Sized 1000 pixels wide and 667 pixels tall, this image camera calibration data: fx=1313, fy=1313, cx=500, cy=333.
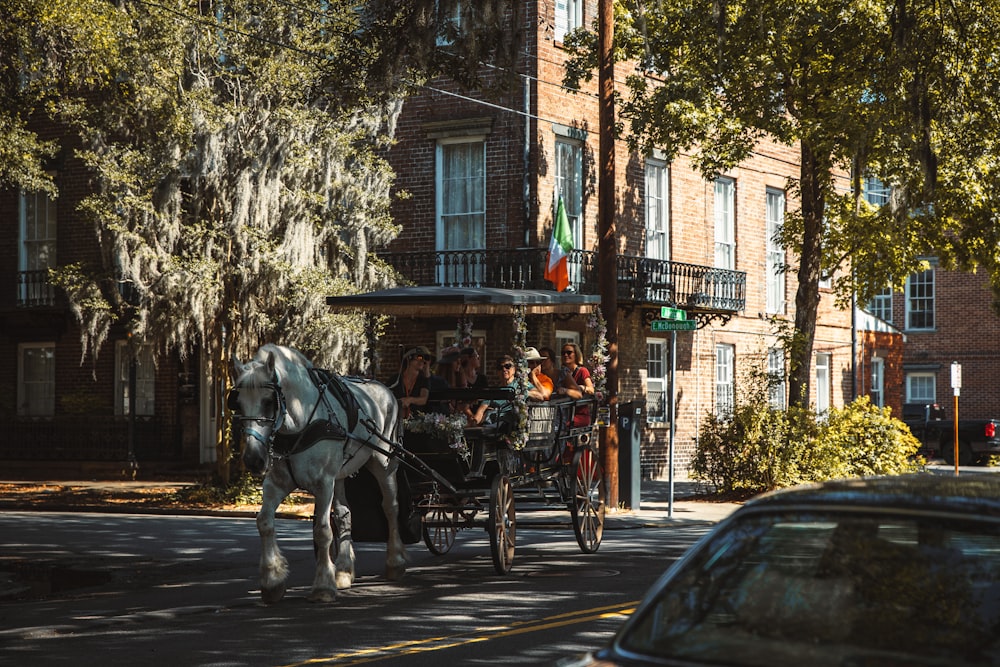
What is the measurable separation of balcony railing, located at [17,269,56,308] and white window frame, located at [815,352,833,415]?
67.9 feet

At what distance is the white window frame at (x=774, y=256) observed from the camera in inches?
1369

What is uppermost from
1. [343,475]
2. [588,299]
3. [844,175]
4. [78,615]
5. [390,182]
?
[844,175]

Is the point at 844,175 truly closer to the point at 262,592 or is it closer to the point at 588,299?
the point at 588,299

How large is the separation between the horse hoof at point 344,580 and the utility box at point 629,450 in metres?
9.66

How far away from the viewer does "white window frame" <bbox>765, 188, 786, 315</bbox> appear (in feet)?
114

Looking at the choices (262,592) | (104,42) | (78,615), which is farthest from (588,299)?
(104,42)

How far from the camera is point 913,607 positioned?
12.1 feet

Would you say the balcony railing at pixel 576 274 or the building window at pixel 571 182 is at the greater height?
the building window at pixel 571 182

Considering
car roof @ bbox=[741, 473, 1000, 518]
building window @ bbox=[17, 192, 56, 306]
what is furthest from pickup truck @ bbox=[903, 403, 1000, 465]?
car roof @ bbox=[741, 473, 1000, 518]

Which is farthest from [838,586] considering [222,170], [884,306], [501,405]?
[884,306]

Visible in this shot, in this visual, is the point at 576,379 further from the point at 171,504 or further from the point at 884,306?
the point at 884,306

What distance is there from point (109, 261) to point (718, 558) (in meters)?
20.0

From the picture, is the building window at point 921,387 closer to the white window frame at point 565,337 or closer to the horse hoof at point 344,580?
the white window frame at point 565,337

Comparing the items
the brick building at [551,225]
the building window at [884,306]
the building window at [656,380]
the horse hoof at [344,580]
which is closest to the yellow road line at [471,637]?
the horse hoof at [344,580]
